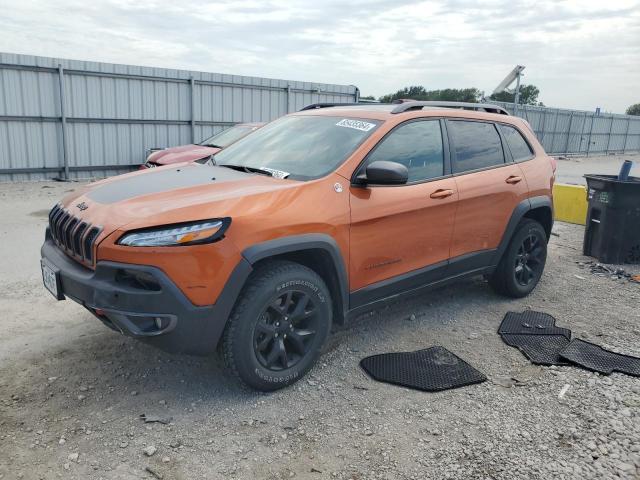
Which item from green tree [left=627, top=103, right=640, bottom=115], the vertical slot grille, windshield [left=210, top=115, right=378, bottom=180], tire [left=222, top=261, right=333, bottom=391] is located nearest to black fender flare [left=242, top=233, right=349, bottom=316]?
tire [left=222, top=261, right=333, bottom=391]

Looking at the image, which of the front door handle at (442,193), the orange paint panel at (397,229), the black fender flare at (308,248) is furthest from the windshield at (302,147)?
the front door handle at (442,193)

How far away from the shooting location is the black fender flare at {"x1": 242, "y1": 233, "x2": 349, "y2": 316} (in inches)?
121

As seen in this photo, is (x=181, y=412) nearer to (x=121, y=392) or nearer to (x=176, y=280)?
(x=121, y=392)

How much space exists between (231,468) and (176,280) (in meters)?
1.00

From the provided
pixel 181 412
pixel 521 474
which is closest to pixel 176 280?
pixel 181 412

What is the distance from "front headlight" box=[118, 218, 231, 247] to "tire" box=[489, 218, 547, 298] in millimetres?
3096

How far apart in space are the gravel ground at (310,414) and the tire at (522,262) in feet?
2.32

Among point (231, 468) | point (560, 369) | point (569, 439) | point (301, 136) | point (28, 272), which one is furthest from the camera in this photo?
point (28, 272)

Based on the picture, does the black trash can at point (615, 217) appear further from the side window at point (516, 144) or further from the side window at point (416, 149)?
the side window at point (416, 149)

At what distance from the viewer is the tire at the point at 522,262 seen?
505cm

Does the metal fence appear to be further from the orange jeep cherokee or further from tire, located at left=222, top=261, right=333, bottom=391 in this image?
tire, located at left=222, top=261, right=333, bottom=391

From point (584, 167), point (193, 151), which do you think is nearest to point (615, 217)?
point (193, 151)

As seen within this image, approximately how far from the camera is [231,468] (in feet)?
8.86

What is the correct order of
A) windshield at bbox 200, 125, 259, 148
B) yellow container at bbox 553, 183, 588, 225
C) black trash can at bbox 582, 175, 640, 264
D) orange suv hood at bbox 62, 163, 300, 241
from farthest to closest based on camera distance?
windshield at bbox 200, 125, 259, 148 < yellow container at bbox 553, 183, 588, 225 < black trash can at bbox 582, 175, 640, 264 < orange suv hood at bbox 62, 163, 300, 241
